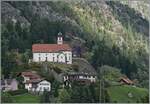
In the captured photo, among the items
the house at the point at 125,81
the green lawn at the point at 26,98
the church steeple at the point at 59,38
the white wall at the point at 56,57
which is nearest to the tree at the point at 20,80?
the green lawn at the point at 26,98

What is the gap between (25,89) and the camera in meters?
8.80

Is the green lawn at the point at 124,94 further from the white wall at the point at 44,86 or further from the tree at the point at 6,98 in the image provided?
the tree at the point at 6,98

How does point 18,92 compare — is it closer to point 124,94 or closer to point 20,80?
point 20,80

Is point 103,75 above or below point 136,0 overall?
below

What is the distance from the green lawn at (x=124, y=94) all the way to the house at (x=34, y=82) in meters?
1.06

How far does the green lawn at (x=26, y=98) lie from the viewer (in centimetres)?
853

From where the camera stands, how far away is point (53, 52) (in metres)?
9.09

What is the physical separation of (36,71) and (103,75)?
1145mm

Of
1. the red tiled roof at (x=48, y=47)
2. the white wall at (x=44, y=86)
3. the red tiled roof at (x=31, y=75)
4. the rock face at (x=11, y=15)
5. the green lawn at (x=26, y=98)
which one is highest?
the rock face at (x=11, y=15)

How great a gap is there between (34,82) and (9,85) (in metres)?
0.41

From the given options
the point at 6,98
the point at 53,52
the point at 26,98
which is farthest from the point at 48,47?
the point at 6,98

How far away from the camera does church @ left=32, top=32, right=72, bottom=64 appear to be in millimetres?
9055

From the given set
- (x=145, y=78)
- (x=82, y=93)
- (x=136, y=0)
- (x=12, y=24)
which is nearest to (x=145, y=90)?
(x=145, y=78)

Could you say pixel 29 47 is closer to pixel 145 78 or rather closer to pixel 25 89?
pixel 25 89
